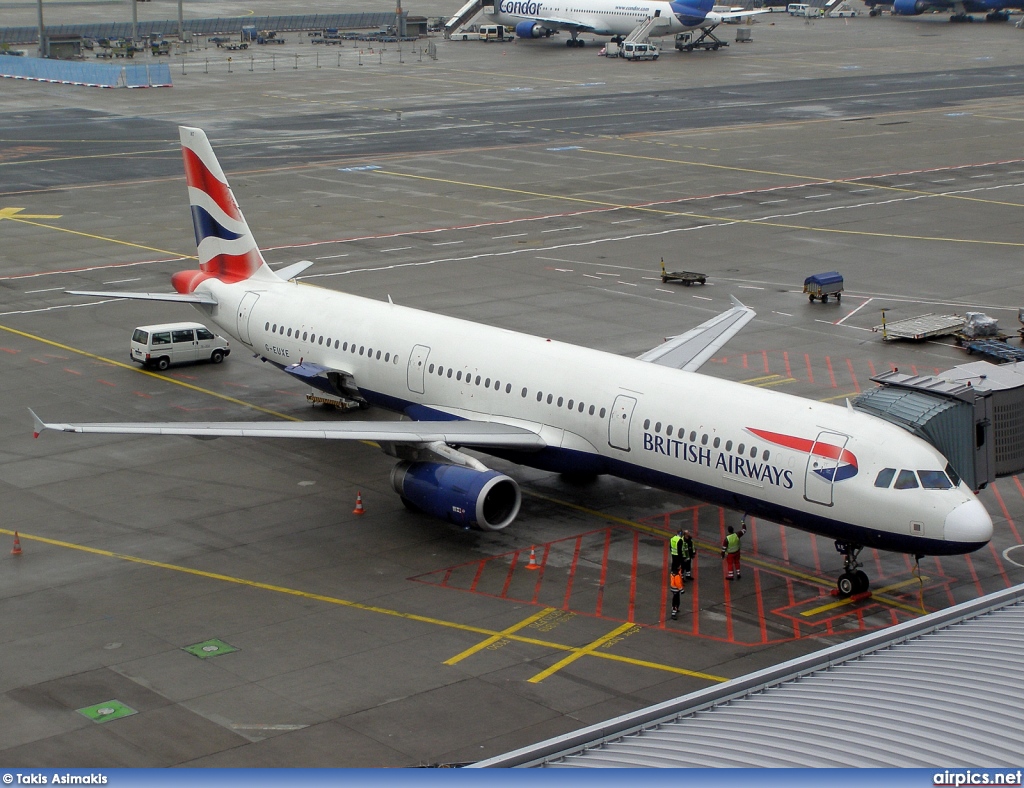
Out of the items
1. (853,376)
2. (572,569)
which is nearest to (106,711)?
(572,569)

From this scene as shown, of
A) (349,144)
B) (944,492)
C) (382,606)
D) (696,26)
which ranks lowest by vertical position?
(382,606)

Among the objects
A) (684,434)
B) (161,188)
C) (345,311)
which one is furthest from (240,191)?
(684,434)

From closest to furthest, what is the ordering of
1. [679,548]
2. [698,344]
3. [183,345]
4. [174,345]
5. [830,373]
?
[679,548] < [698,344] < [830,373] < [174,345] < [183,345]

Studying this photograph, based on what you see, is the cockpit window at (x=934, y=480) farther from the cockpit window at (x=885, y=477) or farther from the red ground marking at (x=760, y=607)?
the red ground marking at (x=760, y=607)

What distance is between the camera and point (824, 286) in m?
63.8

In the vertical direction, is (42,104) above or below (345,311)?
above

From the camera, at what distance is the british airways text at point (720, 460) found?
34.5 m

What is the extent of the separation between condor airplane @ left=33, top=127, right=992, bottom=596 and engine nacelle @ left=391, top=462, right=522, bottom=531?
43mm

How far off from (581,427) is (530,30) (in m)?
151

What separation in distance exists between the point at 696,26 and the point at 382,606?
149 metres

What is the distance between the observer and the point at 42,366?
5425 centimetres

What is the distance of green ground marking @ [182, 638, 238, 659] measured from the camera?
102 feet

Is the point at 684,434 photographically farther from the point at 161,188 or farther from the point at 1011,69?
the point at 1011,69

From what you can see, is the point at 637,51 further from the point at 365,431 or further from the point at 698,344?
the point at 365,431
